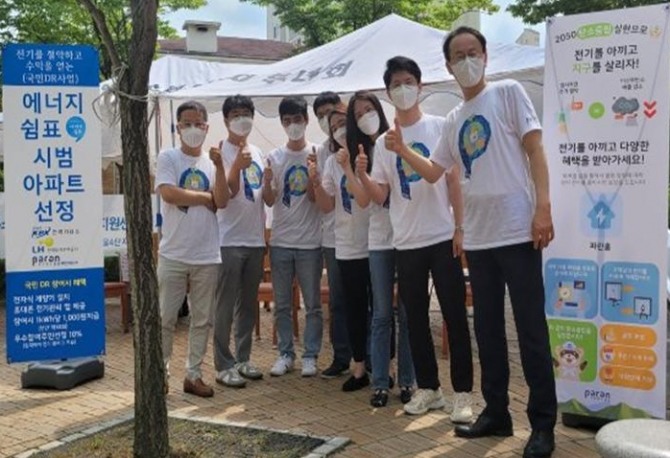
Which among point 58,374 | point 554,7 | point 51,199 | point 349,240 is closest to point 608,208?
point 349,240

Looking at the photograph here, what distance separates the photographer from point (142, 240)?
3645 mm

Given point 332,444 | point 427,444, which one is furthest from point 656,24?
point 332,444

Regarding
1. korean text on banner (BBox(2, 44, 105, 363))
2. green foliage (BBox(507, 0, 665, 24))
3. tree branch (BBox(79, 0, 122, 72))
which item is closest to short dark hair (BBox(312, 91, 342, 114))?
korean text on banner (BBox(2, 44, 105, 363))

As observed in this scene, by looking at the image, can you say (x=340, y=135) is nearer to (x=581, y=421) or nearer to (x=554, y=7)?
(x=581, y=421)

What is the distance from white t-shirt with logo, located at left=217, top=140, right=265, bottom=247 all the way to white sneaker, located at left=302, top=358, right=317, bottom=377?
935 mm

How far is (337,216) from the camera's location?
200 inches

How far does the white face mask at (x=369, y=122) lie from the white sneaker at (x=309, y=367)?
178 centimetres

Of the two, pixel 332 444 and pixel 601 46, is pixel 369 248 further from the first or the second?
pixel 601 46

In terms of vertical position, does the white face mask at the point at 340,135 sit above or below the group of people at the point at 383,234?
above

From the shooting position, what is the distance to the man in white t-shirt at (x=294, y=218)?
5387 millimetres

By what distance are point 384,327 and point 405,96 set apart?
139cm

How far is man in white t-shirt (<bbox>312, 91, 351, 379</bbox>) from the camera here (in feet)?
17.3

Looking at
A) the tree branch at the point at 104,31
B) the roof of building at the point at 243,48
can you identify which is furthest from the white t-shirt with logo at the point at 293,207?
the roof of building at the point at 243,48

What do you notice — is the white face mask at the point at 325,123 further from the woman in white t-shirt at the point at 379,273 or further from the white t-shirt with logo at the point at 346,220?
the woman in white t-shirt at the point at 379,273
